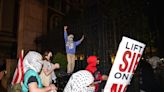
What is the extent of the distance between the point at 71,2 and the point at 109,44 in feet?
24.6

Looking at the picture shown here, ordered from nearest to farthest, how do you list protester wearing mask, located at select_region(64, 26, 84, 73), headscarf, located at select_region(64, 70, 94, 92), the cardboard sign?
the cardboard sign
headscarf, located at select_region(64, 70, 94, 92)
protester wearing mask, located at select_region(64, 26, 84, 73)

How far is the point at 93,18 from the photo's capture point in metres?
7.04

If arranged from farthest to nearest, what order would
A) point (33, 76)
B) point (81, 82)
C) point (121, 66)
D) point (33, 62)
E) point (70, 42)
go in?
1. point (70, 42)
2. point (33, 62)
3. point (33, 76)
4. point (81, 82)
5. point (121, 66)

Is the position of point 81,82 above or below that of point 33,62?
below

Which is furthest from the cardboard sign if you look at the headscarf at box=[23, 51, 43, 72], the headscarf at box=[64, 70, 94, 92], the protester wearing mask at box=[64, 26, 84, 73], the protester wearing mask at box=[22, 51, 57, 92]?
the protester wearing mask at box=[64, 26, 84, 73]

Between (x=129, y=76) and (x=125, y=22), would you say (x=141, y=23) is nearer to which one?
(x=125, y=22)

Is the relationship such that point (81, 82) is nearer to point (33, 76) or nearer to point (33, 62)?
point (33, 76)

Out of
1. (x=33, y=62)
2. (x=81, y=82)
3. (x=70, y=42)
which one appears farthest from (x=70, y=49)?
(x=81, y=82)

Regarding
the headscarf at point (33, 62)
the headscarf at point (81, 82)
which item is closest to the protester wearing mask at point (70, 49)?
the headscarf at point (33, 62)

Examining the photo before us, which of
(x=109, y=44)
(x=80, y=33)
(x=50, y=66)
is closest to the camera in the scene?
(x=50, y=66)

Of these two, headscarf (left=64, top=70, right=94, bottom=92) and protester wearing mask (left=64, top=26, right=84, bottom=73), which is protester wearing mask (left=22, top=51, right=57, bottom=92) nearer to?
headscarf (left=64, top=70, right=94, bottom=92)

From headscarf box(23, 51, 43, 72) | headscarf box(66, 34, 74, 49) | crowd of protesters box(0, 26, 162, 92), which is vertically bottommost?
crowd of protesters box(0, 26, 162, 92)

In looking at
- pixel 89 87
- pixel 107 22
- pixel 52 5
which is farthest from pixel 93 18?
pixel 52 5

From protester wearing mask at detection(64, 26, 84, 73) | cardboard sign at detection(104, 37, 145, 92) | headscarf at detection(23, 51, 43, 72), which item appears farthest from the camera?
protester wearing mask at detection(64, 26, 84, 73)
